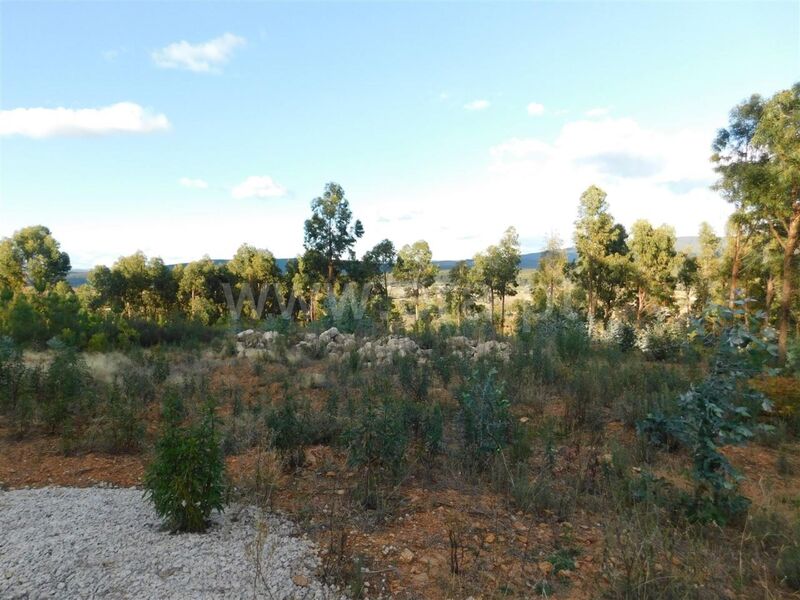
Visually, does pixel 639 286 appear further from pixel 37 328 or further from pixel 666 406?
pixel 37 328

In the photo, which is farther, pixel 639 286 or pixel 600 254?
pixel 639 286

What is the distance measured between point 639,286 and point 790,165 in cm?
1574

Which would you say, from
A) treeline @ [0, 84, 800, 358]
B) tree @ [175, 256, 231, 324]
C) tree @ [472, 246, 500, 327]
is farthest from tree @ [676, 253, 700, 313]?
tree @ [175, 256, 231, 324]

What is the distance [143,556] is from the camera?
9.09ft

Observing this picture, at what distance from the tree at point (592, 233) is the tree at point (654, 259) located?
1.86m

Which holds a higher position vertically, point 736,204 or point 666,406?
point 736,204

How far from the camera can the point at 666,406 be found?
516 centimetres

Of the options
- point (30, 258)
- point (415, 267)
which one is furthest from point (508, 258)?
point (30, 258)

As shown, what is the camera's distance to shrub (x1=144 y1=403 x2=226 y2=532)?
3023 millimetres

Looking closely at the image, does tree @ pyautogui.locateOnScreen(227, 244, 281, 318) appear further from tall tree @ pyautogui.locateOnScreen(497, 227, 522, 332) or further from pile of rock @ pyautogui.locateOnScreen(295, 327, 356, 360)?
pile of rock @ pyautogui.locateOnScreen(295, 327, 356, 360)

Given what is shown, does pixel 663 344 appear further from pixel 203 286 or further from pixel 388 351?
pixel 203 286

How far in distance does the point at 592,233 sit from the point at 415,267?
1081cm

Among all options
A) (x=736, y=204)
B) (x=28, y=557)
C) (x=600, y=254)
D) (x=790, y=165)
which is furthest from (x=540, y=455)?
(x=600, y=254)

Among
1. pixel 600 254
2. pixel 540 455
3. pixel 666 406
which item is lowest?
pixel 540 455
